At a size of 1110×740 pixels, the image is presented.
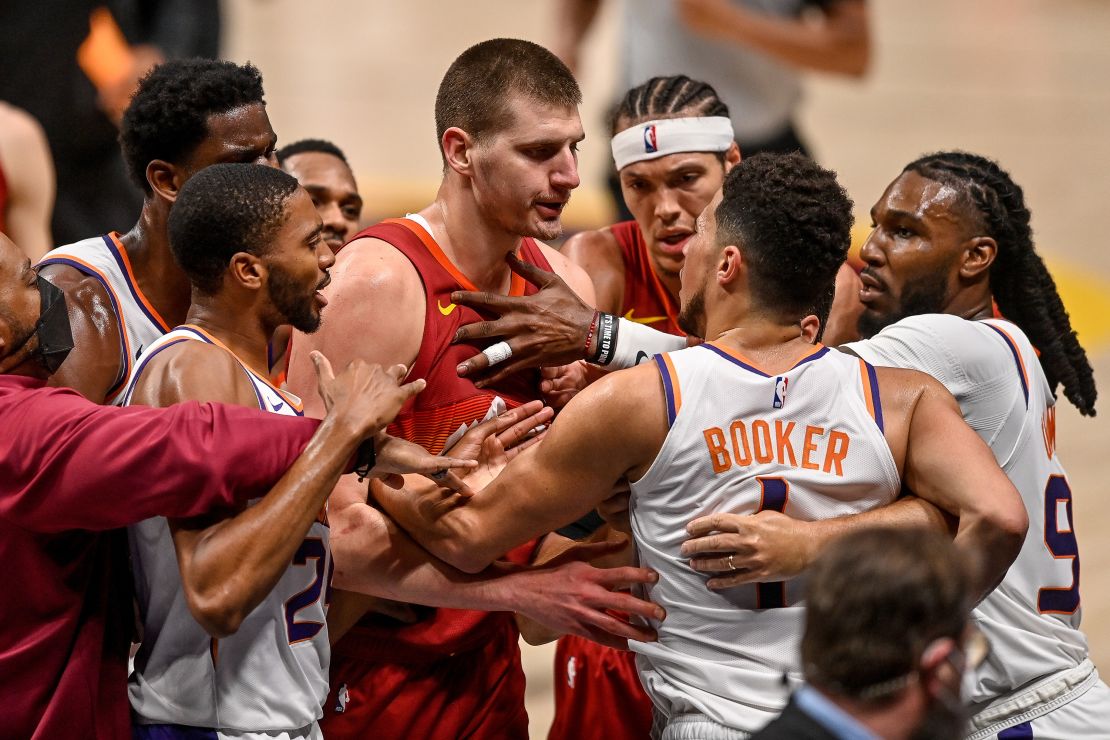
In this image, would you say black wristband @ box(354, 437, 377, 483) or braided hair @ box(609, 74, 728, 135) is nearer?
black wristband @ box(354, 437, 377, 483)

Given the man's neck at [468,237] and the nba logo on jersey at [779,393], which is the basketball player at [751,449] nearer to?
the nba logo on jersey at [779,393]

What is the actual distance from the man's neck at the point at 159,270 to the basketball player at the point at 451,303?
1.15 ft

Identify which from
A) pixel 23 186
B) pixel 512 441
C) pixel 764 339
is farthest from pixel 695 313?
pixel 23 186

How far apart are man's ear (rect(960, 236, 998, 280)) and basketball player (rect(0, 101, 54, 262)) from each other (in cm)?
369

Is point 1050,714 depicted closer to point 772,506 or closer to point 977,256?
point 772,506

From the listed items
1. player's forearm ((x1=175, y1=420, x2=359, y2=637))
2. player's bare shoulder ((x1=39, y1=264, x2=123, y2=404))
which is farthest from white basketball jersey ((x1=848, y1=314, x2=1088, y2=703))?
player's bare shoulder ((x1=39, y1=264, x2=123, y2=404))

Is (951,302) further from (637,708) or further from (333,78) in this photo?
(333,78)

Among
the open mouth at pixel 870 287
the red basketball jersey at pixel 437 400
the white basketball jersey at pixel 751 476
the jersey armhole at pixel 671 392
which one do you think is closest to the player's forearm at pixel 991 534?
the white basketball jersey at pixel 751 476

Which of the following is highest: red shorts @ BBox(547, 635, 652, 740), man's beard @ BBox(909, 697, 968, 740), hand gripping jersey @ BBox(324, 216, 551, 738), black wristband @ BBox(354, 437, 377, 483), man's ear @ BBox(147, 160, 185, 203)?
man's beard @ BBox(909, 697, 968, 740)

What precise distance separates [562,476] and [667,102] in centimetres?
222

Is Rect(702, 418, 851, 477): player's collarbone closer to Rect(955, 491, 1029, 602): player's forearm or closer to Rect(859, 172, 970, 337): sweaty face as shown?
Rect(955, 491, 1029, 602): player's forearm

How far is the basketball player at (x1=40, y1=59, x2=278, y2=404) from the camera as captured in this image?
413cm

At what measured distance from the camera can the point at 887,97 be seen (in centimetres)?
1775

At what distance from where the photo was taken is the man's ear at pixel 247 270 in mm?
3586
